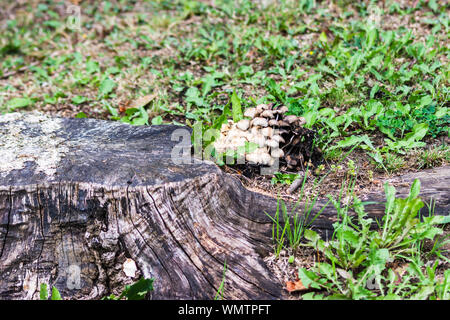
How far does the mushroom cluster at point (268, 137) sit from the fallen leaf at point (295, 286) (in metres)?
0.83

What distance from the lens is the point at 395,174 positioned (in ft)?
8.55

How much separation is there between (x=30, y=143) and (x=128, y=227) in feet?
3.07

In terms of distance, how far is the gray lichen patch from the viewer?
2232mm

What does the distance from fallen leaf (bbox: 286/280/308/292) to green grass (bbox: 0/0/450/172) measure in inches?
42.7

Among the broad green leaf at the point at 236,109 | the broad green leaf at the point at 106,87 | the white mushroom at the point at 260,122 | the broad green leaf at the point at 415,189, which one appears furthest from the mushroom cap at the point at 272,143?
the broad green leaf at the point at 106,87

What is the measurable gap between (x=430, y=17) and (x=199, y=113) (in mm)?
3057

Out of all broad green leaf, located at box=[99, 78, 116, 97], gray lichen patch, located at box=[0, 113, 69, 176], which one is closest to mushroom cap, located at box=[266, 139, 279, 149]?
gray lichen patch, located at box=[0, 113, 69, 176]

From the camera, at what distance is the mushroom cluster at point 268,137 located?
8.34 feet

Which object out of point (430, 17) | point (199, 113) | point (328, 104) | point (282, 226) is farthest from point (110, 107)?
point (430, 17)

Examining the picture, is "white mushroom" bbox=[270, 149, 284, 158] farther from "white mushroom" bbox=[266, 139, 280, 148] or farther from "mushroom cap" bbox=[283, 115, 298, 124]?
"mushroom cap" bbox=[283, 115, 298, 124]

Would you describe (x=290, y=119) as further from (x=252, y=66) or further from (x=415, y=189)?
(x=252, y=66)

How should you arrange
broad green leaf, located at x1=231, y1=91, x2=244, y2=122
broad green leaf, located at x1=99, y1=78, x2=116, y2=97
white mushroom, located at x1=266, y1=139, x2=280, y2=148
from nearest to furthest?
white mushroom, located at x1=266, y1=139, x2=280, y2=148 < broad green leaf, located at x1=231, y1=91, x2=244, y2=122 < broad green leaf, located at x1=99, y1=78, x2=116, y2=97

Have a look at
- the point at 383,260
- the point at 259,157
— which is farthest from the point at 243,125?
the point at 383,260
